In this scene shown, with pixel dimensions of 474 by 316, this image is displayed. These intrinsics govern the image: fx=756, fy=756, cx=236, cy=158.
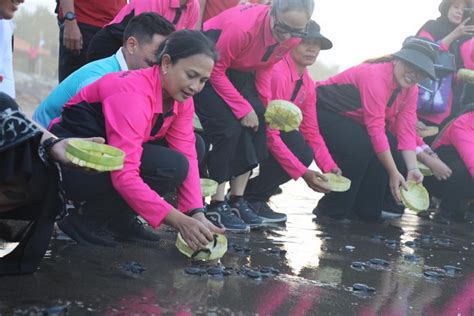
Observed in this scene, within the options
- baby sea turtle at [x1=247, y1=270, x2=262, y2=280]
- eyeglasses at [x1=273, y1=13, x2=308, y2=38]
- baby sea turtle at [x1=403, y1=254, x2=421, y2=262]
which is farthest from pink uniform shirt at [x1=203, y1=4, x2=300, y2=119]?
baby sea turtle at [x1=247, y1=270, x2=262, y2=280]

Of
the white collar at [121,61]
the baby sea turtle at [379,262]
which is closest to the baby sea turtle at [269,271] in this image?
the baby sea turtle at [379,262]

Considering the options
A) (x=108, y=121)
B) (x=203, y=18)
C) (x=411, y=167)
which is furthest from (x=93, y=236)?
(x=411, y=167)

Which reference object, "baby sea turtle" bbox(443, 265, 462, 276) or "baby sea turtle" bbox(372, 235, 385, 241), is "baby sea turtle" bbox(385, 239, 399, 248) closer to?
"baby sea turtle" bbox(372, 235, 385, 241)

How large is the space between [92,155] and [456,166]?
14.3ft

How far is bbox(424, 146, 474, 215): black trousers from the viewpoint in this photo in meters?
6.39

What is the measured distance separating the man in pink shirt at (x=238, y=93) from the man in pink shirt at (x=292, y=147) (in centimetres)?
31

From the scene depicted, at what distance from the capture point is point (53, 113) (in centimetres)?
393

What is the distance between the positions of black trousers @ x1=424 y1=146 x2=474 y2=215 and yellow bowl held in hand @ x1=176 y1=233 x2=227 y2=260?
3402 millimetres

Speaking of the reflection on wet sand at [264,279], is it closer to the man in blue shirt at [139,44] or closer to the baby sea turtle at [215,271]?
the baby sea turtle at [215,271]

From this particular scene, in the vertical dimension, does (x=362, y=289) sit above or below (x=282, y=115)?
below

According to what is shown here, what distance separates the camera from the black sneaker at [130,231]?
3.97 meters

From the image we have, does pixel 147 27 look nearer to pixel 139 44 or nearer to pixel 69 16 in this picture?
pixel 139 44

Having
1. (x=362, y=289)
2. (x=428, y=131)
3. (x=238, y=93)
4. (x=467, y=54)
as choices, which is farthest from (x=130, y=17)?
(x=467, y=54)

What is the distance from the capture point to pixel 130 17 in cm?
466
